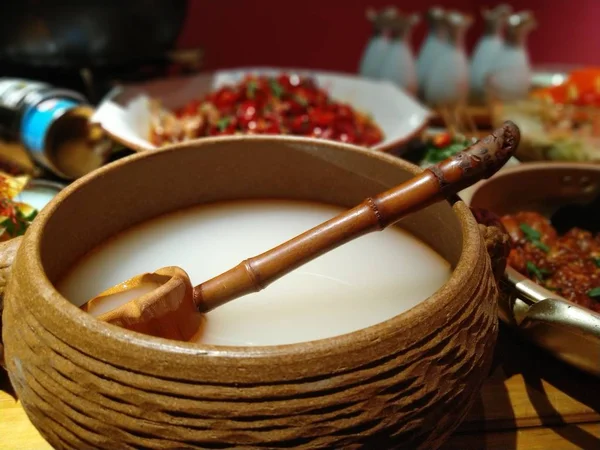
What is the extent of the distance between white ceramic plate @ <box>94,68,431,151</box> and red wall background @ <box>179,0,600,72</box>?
2.80 ft

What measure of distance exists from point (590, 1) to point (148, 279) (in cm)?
320

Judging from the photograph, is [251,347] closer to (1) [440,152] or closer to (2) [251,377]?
(2) [251,377]

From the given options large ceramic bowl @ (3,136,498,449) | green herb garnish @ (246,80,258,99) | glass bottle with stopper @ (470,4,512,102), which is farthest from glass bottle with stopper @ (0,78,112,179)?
glass bottle with stopper @ (470,4,512,102)

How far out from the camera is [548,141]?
1.48 meters

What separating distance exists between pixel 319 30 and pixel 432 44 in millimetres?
889

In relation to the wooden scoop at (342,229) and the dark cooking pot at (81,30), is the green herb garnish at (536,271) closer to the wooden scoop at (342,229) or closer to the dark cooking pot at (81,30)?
the wooden scoop at (342,229)

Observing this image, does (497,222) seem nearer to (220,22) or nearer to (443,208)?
(443,208)

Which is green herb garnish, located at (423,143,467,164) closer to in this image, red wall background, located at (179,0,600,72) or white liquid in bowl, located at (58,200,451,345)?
white liquid in bowl, located at (58,200,451,345)

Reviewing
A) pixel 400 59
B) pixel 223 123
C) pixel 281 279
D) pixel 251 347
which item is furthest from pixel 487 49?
pixel 251 347

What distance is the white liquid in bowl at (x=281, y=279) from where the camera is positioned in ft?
→ 2.20

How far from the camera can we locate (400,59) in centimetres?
207

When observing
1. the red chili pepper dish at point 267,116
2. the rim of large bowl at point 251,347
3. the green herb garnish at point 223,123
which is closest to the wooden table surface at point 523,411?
the rim of large bowl at point 251,347

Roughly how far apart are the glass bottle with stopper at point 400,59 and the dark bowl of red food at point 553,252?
1062 mm

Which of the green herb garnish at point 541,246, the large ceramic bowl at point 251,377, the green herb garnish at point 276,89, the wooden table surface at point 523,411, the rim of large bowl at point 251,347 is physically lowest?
the wooden table surface at point 523,411
